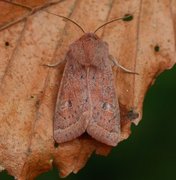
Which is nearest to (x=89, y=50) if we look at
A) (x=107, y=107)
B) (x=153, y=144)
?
(x=107, y=107)

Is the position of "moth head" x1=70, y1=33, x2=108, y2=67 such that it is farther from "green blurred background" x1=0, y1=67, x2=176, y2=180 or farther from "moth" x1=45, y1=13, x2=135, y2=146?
"green blurred background" x1=0, y1=67, x2=176, y2=180

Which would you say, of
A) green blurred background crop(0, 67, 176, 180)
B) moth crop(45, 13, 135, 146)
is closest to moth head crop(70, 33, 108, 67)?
moth crop(45, 13, 135, 146)

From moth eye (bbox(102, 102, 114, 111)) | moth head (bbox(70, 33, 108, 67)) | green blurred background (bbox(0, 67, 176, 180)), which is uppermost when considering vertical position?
moth head (bbox(70, 33, 108, 67))

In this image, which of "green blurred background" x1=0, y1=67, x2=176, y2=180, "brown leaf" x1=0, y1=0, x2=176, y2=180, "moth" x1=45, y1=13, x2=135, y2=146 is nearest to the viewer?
"brown leaf" x1=0, y1=0, x2=176, y2=180

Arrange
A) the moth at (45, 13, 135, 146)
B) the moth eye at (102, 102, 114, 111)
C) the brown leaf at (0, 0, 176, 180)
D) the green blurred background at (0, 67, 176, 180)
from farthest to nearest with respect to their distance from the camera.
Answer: the green blurred background at (0, 67, 176, 180), the moth eye at (102, 102, 114, 111), the moth at (45, 13, 135, 146), the brown leaf at (0, 0, 176, 180)

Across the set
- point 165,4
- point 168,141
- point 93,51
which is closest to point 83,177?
point 168,141

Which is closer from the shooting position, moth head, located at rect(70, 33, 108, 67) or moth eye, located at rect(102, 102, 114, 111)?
moth head, located at rect(70, 33, 108, 67)

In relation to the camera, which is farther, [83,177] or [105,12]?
[83,177]

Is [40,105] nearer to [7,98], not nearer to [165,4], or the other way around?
[7,98]
